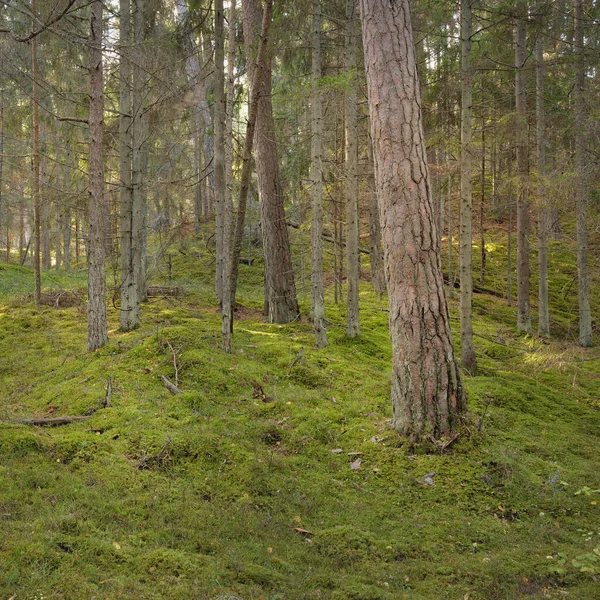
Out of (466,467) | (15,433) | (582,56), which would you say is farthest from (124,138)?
(582,56)

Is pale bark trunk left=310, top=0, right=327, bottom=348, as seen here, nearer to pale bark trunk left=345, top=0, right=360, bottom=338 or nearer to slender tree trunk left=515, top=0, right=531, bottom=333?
pale bark trunk left=345, top=0, right=360, bottom=338

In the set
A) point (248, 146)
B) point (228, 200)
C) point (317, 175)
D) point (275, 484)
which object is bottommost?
point (275, 484)

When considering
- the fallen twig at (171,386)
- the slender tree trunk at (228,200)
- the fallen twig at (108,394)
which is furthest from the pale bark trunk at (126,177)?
the fallen twig at (108,394)

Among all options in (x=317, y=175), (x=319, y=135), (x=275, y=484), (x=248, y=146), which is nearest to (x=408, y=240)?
(x=275, y=484)

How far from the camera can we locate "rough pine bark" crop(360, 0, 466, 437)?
5164mm

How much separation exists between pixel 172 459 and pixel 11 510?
1.60 m

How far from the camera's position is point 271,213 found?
10898mm

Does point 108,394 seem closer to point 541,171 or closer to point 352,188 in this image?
point 352,188

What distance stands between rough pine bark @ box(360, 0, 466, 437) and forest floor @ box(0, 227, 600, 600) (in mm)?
453

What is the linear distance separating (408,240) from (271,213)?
20.0 feet

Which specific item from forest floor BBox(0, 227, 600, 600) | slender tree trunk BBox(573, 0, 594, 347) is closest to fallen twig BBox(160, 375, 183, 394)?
forest floor BBox(0, 227, 600, 600)

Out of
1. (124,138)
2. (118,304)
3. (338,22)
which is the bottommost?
(118,304)

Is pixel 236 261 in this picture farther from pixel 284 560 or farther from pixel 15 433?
pixel 284 560

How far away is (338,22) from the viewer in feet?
32.2
